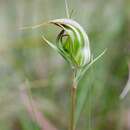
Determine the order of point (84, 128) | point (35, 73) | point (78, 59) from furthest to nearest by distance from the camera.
Answer: point (35, 73)
point (84, 128)
point (78, 59)

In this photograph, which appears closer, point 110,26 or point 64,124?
point 64,124

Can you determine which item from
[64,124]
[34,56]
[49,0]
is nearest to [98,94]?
[64,124]

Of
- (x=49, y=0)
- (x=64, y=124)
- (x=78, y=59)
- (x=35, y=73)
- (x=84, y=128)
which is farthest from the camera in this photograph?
(x=49, y=0)

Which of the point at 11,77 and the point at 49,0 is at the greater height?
the point at 49,0

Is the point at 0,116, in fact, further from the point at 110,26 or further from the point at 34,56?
the point at 110,26

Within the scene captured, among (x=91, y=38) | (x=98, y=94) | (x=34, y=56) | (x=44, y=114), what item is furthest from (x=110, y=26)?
(x=44, y=114)

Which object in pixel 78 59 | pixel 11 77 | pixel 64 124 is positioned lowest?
pixel 64 124
